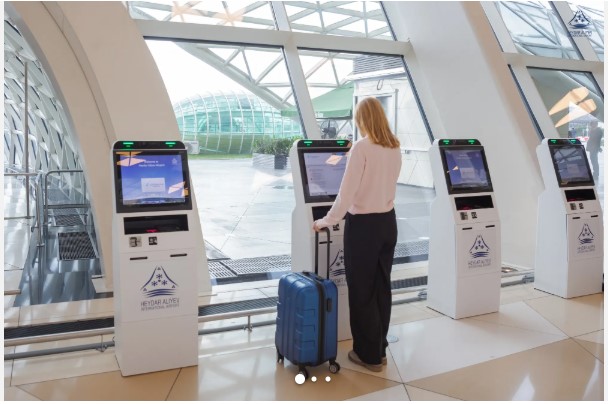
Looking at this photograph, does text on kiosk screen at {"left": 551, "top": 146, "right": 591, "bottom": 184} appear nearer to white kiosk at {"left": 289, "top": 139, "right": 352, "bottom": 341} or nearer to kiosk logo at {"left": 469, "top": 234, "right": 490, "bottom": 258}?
kiosk logo at {"left": 469, "top": 234, "right": 490, "bottom": 258}

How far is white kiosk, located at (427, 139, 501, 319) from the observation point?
4227 millimetres

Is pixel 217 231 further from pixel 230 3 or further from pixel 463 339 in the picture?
pixel 463 339

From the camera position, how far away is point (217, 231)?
560 cm

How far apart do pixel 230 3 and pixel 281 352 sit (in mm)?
3596

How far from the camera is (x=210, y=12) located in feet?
17.7

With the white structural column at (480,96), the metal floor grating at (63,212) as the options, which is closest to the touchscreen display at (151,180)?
the white structural column at (480,96)

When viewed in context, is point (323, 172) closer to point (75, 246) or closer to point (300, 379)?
point (300, 379)

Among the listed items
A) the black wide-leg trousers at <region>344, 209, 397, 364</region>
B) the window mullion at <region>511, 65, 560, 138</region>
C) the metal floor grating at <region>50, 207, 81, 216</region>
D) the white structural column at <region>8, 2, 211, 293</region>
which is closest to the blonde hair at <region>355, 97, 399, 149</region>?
the black wide-leg trousers at <region>344, 209, 397, 364</region>

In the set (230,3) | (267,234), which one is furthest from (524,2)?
(267,234)

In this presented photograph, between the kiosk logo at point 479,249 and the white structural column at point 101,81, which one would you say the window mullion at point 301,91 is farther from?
the kiosk logo at point 479,249

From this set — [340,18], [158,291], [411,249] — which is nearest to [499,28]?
[340,18]

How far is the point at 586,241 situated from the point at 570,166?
26.5 inches

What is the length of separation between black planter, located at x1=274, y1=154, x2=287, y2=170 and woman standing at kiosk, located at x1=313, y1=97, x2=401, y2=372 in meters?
2.44

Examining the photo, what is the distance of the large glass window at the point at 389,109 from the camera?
229 inches
